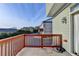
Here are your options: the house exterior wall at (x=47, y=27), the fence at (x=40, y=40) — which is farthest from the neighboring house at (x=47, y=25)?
the fence at (x=40, y=40)

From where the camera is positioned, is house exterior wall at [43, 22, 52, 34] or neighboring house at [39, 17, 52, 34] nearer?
neighboring house at [39, 17, 52, 34]

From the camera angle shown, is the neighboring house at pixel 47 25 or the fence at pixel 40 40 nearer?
the fence at pixel 40 40

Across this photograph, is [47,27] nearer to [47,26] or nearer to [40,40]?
[47,26]

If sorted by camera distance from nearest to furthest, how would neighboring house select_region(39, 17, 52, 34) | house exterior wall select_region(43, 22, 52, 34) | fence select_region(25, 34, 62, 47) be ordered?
fence select_region(25, 34, 62, 47) < neighboring house select_region(39, 17, 52, 34) < house exterior wall select_region(43, 22, 52, 34)

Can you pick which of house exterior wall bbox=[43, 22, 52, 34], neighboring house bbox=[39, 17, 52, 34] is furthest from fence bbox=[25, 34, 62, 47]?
house exterior wall bbox=[43, 22, 52, 34]

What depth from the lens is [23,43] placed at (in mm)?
8336

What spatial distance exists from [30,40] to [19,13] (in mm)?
4093

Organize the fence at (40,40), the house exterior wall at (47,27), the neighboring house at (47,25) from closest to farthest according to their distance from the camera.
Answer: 1. the fence at (40,40)
2. the neighboring house at (47,25)
3. the house exterior wall at (47,27)

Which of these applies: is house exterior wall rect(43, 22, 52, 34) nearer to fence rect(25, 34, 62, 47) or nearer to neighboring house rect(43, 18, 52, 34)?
neighboring house rect(43, 18, 52, 34)

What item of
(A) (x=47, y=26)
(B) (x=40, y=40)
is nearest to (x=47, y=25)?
(A) (x=47, y=26)

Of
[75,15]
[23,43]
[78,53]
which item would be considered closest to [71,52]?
[78,53]

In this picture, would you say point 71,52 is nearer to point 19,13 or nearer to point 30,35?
point 30,35

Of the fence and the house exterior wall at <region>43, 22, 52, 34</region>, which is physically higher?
the house exterior wall at <region>43, 22, 52, 34</region>

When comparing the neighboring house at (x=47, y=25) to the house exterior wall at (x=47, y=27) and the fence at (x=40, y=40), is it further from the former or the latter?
the fence at (x=40, y=40)
